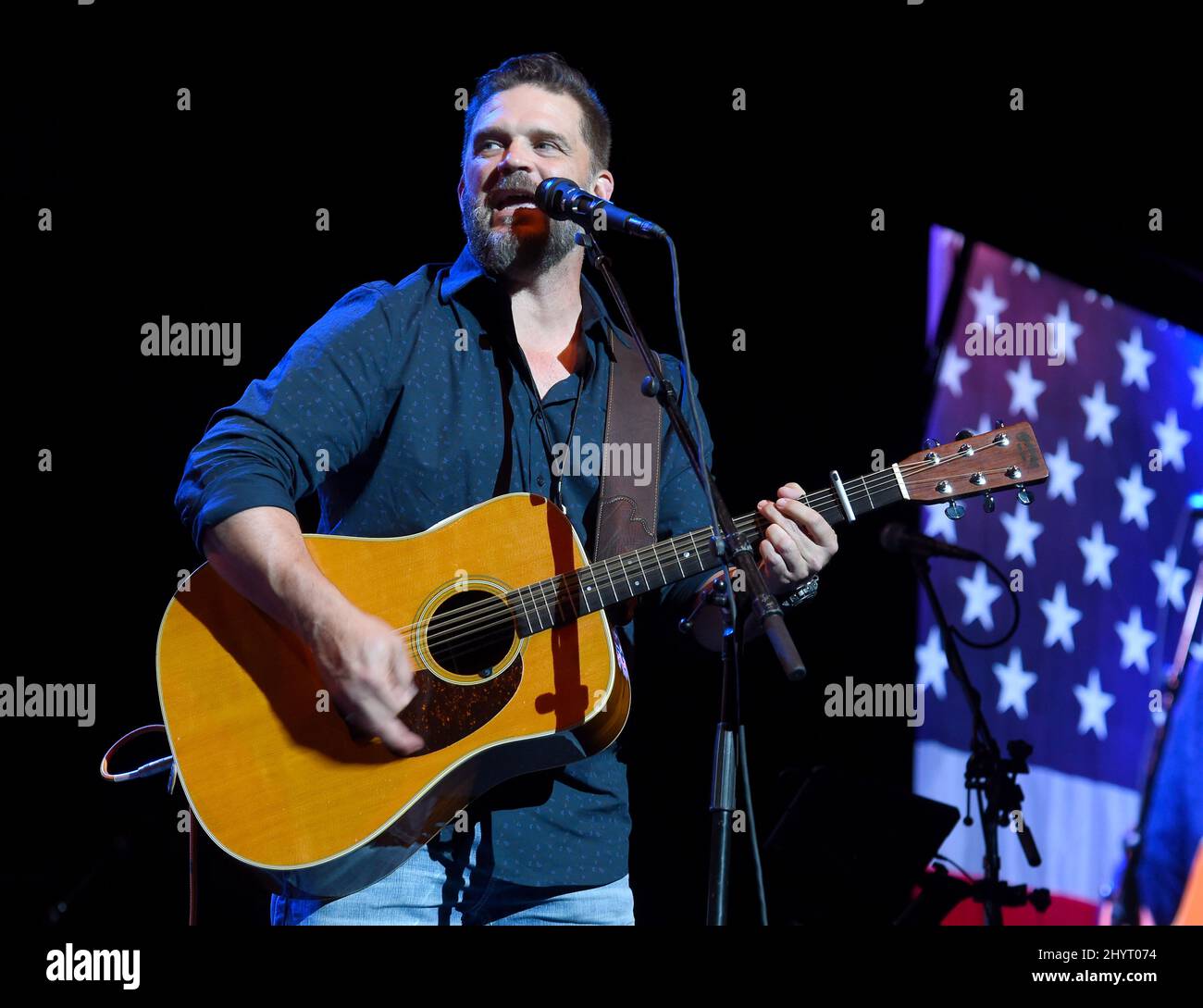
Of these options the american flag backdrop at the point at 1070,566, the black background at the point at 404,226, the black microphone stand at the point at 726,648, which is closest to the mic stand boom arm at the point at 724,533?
the black microphone stand at the point at 726,648

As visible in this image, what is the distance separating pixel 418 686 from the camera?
8.23 ft

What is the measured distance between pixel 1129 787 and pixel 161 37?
5.43m

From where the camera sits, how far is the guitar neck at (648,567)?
2.63 metres

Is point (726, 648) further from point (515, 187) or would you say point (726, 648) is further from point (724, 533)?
point (515, 187)

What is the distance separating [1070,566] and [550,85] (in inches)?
150

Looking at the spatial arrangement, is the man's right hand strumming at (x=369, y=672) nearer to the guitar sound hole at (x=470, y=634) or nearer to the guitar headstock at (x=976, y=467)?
the guitar sound hole at (x=470, y=634)

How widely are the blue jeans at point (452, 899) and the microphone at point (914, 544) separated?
275 centimetres

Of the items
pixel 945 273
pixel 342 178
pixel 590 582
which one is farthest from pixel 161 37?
pixel 945 273

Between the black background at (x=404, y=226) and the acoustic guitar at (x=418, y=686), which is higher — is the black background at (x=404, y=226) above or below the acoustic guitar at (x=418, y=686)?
above

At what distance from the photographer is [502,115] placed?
10.1 feet

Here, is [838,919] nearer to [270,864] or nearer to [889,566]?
[889,566]

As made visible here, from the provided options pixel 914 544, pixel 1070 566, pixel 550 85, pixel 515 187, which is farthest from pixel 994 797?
pixel 550 85

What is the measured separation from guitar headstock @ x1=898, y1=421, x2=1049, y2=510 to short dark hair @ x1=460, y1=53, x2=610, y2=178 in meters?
1.22

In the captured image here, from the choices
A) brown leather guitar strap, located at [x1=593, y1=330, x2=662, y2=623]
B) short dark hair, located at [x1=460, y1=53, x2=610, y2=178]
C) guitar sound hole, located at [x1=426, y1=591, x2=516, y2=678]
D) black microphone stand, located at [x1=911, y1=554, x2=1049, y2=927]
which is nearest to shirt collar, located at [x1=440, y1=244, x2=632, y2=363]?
brown leather guitar strap, located at [x1=593, y1=330, x2=662, y2=623]
